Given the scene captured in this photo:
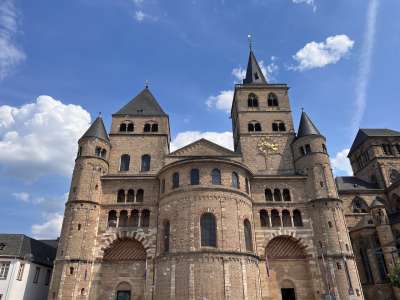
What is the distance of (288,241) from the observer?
31.9m

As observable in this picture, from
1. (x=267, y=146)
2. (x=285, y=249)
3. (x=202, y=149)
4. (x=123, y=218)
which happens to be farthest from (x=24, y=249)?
(x=267, y=146)

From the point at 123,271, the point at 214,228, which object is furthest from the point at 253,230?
the point at 123,271

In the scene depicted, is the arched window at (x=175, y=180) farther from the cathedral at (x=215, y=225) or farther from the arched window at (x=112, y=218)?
the arched window at (x=112, y=218)

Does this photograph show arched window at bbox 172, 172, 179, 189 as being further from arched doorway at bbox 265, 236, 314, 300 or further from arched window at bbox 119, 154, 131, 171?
arched doorway at bbox 265, 236, 314, 300

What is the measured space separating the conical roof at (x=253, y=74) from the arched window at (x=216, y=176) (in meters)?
21.5

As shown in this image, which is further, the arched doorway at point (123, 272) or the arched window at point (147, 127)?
the arched window at point (147, 127)

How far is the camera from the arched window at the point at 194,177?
30219 mm

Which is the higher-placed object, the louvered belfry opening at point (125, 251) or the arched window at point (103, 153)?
the arched window at point (103, 153)

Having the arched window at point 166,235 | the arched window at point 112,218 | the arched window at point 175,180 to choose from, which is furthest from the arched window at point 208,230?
the arched window at point 112,218

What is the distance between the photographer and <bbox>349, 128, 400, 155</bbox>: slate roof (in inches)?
1932

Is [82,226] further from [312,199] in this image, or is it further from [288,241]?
[312,199]

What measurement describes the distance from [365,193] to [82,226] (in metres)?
35.2

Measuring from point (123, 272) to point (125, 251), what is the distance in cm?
197

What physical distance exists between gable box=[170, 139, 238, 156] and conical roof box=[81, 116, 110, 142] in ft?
27.1
